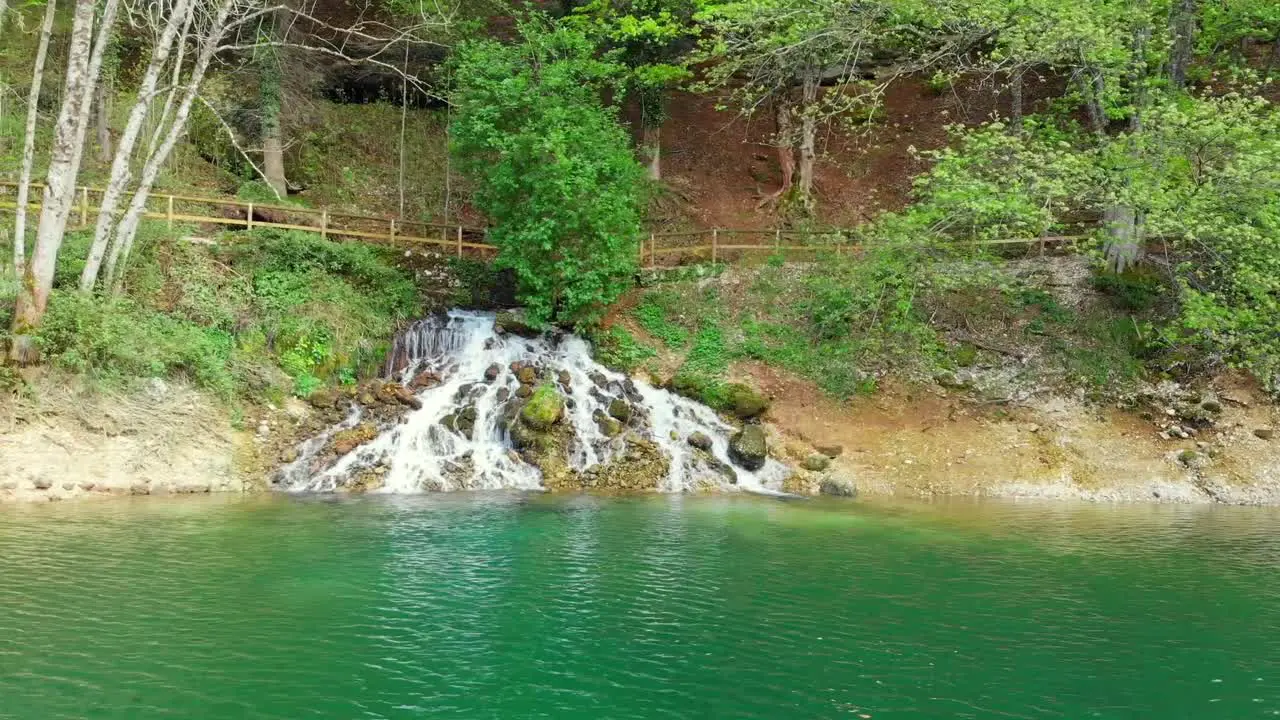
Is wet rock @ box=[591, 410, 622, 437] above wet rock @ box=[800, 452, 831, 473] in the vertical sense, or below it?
above

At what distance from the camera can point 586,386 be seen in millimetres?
19844

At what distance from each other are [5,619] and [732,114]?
31.6 meters

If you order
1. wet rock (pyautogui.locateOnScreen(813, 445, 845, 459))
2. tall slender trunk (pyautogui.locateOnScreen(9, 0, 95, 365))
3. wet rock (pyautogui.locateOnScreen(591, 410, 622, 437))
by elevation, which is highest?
tall slender trunk (pyautogui.locateOnScreen(9, 0, 95, 365))

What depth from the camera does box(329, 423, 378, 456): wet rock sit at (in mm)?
17016

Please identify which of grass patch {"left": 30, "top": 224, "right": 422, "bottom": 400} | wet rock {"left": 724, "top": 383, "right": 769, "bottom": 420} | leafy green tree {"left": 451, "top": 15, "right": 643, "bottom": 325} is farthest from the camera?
leafy green tree {"left": 451, "top": 15, "right": 643, "bottom": 325}

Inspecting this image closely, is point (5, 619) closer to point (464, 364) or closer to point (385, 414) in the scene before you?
point (385, 414)

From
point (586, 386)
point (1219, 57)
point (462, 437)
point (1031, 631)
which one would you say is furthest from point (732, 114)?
point (1031, 631)

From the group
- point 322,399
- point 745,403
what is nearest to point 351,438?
point 322,399

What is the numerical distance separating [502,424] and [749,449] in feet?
16.2

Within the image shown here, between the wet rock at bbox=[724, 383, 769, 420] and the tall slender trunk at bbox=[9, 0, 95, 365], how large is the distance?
503 inches

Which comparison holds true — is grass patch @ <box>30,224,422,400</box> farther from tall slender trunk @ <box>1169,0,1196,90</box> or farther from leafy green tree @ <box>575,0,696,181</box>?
tall slender trunk @ <box>1169,0,1196,90</box>

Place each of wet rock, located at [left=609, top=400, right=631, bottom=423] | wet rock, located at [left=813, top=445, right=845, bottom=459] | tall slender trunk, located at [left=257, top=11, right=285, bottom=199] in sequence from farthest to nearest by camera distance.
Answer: tall slender trunk, located at [left=257, top=11, right=285, bottom=199] < wet rock, located at [left=609, top=400, right=631, bottom=423] < wet rock, located at [left=813, top=445, right=845, bottom=459]

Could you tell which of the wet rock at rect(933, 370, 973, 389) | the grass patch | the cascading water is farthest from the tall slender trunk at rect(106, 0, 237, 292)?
the wet rock at rect(933, 370, 973, 389)

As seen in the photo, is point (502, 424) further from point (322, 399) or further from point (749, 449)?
point (749, 449)
